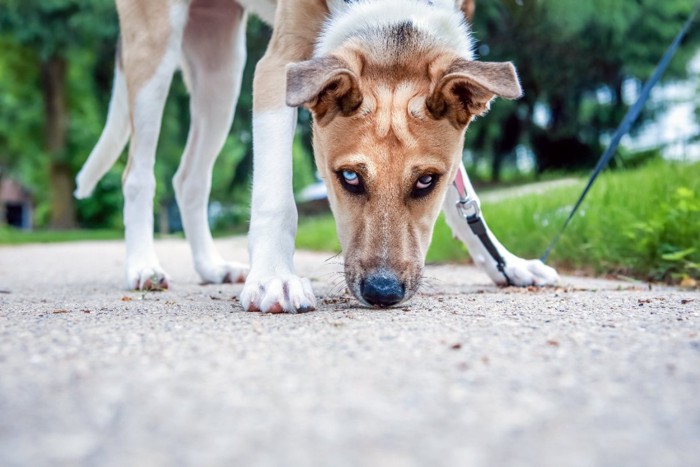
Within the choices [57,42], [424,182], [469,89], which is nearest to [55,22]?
[57,42]

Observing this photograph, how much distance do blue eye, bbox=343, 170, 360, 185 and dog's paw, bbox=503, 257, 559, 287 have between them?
5.01ft

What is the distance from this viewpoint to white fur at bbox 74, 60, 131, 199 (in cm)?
516

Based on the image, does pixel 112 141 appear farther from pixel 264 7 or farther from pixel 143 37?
pixel 264 7

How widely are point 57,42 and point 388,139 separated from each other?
1963 centimetres

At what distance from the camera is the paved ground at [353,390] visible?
1292 mm

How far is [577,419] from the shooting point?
1.42 meters

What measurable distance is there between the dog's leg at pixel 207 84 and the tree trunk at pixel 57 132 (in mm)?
19885

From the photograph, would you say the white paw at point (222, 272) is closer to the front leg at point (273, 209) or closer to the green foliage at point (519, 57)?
the front leg at point (273, 209)

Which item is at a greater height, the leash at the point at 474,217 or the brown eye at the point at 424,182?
the brown eye at the point at 424,182

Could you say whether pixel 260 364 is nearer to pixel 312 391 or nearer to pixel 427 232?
pixel 312 391

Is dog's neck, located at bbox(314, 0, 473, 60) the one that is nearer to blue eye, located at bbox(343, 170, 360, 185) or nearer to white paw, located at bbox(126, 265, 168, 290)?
blue eye, located at bbox(343, 170, 360, 185)

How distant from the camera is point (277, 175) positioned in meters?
3.34

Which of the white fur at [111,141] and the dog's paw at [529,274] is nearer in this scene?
the dog's paw at [529,274]

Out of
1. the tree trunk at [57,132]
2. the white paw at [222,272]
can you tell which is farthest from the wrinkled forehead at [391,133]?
the tree trunk at [57,132]
